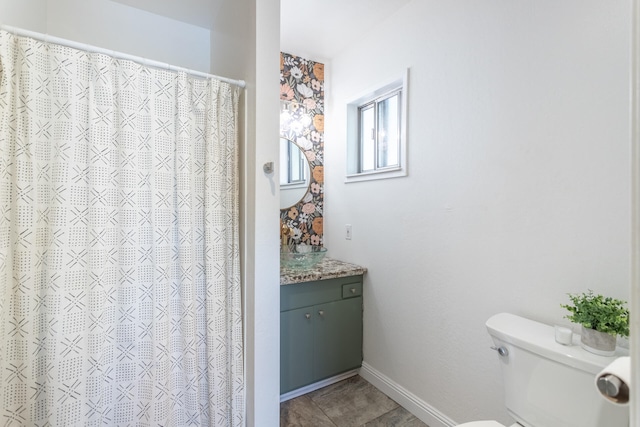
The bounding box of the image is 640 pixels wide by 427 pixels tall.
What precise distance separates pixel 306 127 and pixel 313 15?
2.56 feet

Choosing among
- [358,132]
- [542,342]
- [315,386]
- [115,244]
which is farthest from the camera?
[358,132]

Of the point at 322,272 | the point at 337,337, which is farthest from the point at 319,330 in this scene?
the point at 322,272

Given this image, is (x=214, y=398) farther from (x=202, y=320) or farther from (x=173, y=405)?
(x=202, y=320)

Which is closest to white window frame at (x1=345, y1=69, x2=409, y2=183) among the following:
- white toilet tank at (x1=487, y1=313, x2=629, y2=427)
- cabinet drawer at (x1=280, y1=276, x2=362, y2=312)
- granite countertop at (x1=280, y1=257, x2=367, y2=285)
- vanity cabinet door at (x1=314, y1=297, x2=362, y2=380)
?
granite countertop at (x1=280, y1=257, x2=367, y2=285)

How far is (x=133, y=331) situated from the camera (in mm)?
1280

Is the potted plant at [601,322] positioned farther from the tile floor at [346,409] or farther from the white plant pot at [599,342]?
the tile floor at [346,409]

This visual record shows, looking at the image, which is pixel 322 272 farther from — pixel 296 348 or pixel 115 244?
pixel 115 244

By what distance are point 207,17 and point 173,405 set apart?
7.28 feet

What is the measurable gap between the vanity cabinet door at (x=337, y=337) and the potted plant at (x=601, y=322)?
4.40ft

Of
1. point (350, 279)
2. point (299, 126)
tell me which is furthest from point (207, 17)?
point (350, 279)

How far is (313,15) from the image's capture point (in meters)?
1.92

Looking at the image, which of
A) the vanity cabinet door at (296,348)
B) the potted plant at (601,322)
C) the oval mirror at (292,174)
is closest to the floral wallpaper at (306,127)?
the oval mirror at (292,174)

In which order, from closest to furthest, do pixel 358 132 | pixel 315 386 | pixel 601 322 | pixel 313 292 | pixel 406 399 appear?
pixel 601 322, pixel 406 399, pixel 313 292, pixel 315 386, pixel 358 132

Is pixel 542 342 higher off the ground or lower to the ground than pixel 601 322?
lower
